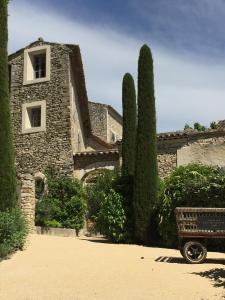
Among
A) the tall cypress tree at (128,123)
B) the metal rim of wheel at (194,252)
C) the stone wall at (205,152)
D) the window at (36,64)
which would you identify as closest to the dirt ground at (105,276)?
the metal rim of wheel at (194,252)

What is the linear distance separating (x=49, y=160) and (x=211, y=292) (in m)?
16.3

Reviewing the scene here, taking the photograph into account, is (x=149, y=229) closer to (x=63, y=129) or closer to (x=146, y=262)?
(x=146, y=262)

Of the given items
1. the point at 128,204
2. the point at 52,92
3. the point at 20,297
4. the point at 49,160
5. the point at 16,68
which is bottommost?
the point at 20,297

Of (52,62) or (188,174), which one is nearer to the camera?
(188,174)

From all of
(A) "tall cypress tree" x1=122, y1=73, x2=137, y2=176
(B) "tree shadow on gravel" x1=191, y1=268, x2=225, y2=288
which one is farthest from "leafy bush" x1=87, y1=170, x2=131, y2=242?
(B) "tree shadow on gravel" x1=191, y1=268, x2=225, y2=288

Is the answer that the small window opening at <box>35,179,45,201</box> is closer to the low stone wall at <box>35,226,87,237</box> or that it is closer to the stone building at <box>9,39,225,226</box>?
the stone building at <box>9,39,225,226</box>

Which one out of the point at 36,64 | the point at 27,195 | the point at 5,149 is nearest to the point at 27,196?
the point at 27,195

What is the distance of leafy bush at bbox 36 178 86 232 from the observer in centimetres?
1877

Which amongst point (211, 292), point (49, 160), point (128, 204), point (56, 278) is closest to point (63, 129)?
point (49, 160)

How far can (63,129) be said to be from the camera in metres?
22.6

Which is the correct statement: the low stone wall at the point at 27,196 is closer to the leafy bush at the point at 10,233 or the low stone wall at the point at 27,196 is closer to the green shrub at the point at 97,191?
the green shrub at the point at 97,191

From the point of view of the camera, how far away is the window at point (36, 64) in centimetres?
2377

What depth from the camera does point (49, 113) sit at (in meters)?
23.1

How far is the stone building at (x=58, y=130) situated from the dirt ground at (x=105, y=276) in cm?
1032
